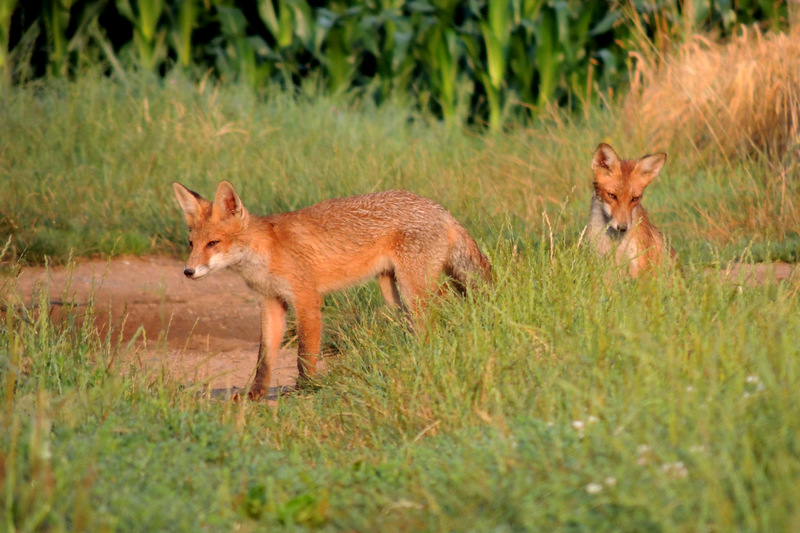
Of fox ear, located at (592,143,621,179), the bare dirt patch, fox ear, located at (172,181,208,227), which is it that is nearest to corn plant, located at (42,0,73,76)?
the bare dirt patch

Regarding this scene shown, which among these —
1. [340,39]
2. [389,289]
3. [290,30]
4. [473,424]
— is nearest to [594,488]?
[473,424]

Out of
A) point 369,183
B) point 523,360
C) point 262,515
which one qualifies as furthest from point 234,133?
point 262,515

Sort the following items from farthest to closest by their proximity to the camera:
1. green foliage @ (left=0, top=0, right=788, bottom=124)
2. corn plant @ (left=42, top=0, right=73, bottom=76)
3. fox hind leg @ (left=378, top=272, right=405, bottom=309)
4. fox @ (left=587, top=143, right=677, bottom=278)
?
green foliage @ (left=0, top=0, right=788, bottom=124)
corn plant @ (left=42, top=0, right=73, bottom=76)
fox hind leg @ (left=378, top=272, right=405, bottom=309)
fox @ (left=587, top=143, right=677, bottom=278)

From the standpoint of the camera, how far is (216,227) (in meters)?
5.69

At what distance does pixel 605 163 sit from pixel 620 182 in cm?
25

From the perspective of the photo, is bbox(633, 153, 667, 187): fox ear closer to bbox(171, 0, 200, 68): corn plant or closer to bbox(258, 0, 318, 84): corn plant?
bbox(258, 0, 318, 84): corn plant

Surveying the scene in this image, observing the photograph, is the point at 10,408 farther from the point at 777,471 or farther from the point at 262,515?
the point at 777,471

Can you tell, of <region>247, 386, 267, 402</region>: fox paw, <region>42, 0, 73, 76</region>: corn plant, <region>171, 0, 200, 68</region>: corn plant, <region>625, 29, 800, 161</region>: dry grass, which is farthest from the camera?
<region>171, 0, 200, 68</region>: corn plant

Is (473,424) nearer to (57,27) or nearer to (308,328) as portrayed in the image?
(308,328)

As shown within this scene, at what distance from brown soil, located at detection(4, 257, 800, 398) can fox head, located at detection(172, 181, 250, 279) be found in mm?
581

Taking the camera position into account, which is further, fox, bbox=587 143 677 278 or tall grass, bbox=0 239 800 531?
fox, bbox=587 143 677 278

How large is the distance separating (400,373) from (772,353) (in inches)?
70.7

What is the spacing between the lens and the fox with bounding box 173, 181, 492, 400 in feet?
18.7

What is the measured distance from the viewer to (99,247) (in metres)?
8.40
